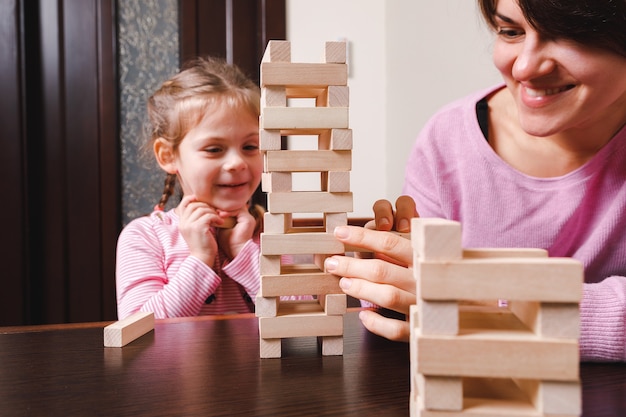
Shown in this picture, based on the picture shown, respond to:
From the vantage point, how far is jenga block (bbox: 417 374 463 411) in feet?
1.53

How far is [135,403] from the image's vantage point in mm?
598

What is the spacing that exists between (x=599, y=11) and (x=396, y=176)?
6.40 feet

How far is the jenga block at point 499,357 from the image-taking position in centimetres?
45

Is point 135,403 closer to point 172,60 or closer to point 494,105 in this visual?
point 494,105

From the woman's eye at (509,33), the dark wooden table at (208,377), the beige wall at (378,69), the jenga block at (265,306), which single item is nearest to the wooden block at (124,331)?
the dark wooden table at (208,377)

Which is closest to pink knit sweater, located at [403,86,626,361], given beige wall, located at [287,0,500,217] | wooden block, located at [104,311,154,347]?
wooden block, located at [104,311,154,347]

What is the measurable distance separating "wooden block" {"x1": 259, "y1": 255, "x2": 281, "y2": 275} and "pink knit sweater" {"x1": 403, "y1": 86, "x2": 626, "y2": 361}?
1.98ft

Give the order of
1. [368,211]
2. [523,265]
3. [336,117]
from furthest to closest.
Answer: [368,211]
[336,117]
[523,265]

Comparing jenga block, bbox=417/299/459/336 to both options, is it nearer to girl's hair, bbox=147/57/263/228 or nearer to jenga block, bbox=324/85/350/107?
jenga block, bbox=324/85/350/107

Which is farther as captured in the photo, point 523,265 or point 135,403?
point 135,403

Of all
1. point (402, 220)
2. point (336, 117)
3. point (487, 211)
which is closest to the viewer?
point (336, 117)

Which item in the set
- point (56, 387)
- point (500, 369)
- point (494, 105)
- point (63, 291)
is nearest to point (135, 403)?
point (56, 387)

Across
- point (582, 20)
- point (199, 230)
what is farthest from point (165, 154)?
point (582, 20)

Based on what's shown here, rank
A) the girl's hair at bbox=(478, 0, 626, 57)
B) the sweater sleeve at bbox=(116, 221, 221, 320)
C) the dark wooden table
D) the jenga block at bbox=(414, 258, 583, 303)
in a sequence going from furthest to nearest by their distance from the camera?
the sweater sleeve at bbox=(116, 221, 221, 320) < the girl's hair at bbox=(478, 0, 626, 57) < the dark wooden table < the jenga block at bbox=(414, 258, 583, 303)
